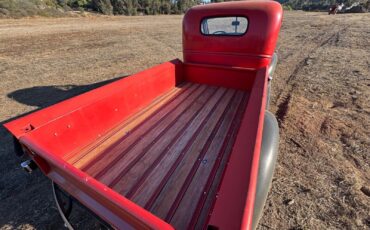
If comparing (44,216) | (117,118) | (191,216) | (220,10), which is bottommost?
(44,216)

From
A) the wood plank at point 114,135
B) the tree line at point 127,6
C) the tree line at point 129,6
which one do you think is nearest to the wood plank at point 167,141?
the wood plank at point 114,135

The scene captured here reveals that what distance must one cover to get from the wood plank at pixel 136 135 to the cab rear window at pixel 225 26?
42.7 inches

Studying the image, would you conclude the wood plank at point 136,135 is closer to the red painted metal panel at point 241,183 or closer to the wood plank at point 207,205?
the wood plank at point 207,205

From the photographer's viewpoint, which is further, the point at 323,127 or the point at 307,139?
the point at 323,127

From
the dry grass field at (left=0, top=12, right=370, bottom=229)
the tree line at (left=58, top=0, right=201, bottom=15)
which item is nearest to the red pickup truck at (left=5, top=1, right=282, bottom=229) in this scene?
the dry grass field at (left=0, top=12, right=370, bottom=229)

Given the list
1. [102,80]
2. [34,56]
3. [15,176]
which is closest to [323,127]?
[15,176]

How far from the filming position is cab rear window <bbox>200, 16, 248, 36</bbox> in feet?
10.8

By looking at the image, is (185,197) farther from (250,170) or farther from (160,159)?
(250,170)

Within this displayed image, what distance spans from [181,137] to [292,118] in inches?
88.1

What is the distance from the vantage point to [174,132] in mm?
2365

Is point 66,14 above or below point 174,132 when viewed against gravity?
above

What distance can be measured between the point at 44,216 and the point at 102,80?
3894 mm

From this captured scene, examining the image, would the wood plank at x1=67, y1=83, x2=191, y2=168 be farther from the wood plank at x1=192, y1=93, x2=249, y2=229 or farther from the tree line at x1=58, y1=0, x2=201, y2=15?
the tree line at x1=58, y1=0, x2=201, y2=15

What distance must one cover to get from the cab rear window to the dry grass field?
1600 mm
